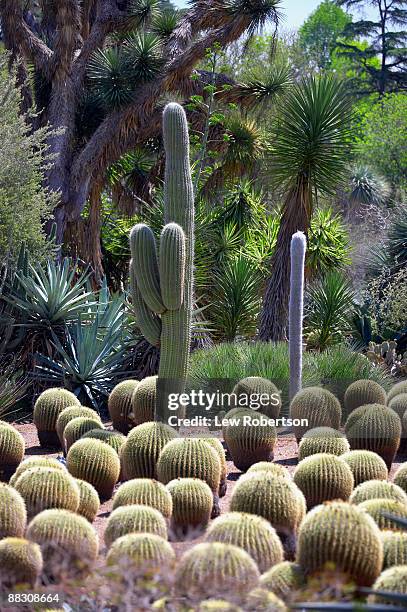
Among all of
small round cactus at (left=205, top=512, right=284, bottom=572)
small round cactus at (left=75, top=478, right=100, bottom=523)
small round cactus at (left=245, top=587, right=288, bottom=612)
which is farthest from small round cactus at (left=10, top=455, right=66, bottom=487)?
small round cactus at (left=245, top=587, right=288, bottom=612)

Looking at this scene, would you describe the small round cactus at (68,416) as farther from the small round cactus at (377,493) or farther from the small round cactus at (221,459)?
the small round cactus at (377,493)

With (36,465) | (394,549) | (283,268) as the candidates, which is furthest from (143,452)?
(283,268)

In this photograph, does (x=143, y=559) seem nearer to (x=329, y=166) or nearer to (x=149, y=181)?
(x=329, y=166)

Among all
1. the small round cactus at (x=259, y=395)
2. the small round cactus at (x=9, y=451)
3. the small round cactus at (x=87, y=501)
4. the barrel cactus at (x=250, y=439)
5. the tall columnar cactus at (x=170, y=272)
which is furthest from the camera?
the small round cactus at (x=259, y=395)

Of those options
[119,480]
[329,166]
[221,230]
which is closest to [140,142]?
[221,230]

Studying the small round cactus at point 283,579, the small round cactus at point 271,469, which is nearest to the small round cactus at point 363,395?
the small round cactus at point 271,469

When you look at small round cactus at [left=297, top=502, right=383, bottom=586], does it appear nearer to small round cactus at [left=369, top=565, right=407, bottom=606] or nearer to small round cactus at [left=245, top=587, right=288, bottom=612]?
small round cactus at [left=369, top=565, right=407, bottom=606]

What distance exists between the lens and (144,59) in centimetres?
1683

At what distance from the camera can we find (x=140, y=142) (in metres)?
18.2

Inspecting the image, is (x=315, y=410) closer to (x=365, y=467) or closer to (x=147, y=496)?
(x=365, y=467)

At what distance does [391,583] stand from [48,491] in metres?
2.46

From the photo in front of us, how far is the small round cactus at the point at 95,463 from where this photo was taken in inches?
273

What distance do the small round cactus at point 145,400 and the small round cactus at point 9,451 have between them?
1427mm

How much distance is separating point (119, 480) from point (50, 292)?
4219 millimetres
